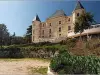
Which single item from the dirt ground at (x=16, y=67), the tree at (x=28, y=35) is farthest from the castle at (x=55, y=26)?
the dirt ground at (x=16, y=67)

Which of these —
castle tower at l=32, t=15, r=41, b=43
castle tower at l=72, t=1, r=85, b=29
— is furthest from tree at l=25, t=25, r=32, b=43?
castle tower at l=72, t=1, r=85, b=29

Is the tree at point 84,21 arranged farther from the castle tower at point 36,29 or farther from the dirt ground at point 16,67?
the castle tower at point 36,29

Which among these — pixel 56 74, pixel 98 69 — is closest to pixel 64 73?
pixel 56 74

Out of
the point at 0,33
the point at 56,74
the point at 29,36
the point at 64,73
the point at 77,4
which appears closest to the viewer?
the point at 64,73

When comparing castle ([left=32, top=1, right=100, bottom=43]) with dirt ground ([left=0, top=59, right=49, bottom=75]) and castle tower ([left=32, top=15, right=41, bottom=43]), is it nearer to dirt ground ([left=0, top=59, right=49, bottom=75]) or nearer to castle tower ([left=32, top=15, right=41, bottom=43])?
castle tower ([left=32, top=15, right=41, bottom=43])

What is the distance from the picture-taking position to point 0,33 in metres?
46.5

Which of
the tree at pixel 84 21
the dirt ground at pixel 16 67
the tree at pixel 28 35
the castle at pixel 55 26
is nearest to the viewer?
the dirt ground at pixel 16 67

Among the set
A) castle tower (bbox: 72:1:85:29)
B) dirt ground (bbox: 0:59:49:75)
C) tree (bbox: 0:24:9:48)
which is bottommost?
dirt ground (bbox: 0:59:49:75)

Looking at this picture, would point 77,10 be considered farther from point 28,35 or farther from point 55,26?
point 28,35

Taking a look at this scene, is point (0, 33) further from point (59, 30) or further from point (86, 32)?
point (86, 32)

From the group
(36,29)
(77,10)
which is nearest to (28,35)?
(36,29)

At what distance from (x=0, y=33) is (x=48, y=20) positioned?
13.1 metres

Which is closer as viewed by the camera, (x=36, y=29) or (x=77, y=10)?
(x=77, y=10)

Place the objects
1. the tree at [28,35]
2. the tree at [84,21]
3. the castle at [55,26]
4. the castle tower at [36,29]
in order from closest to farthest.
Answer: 1. the tree at [84,21]
2. the castle at [55,26]
3. the castle tower at [36,29]
4. the tree at [28,35]
